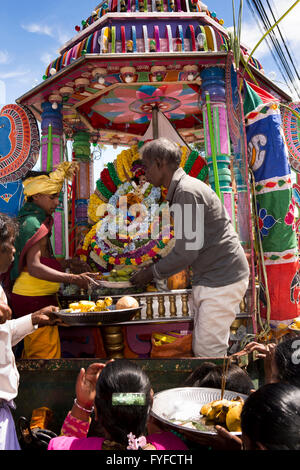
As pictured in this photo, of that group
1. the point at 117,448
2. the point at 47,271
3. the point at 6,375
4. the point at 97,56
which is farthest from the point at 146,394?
the point at 97,56

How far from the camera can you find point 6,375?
1.65 meters

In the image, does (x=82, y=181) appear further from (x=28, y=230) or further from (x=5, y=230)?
(x=5, y=230)

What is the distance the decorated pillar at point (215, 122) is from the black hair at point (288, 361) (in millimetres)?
3338

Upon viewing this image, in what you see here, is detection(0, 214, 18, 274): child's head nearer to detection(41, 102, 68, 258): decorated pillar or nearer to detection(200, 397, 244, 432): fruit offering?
detection(200, 397, 244, 432): fruit offering

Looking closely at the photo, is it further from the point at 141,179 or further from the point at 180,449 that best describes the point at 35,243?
the point at 141,179

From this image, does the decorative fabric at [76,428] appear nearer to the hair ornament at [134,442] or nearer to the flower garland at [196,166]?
the hair ornament at [134,442]

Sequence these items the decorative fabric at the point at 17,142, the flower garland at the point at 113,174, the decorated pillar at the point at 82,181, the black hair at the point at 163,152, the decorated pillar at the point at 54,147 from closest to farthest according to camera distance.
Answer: the black hair at the point at 163,152
the decorative fabric at the point at 17,142
the decorated pillar at the point at 54,147
the flower garland at the point at 113,174
the decorated pillar at the point at 82,181

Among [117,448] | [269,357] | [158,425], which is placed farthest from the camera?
Answer: [269,357]

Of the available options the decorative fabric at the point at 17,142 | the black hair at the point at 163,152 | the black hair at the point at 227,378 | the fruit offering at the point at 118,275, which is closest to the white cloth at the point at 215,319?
the black hair at the point at 227,378

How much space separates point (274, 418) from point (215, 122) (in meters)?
4.50

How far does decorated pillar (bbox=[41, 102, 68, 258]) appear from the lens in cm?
557

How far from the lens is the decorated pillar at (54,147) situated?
18.3 feet

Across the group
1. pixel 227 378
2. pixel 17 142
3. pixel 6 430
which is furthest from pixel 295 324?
pixel 17 142

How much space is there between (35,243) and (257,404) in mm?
2201
